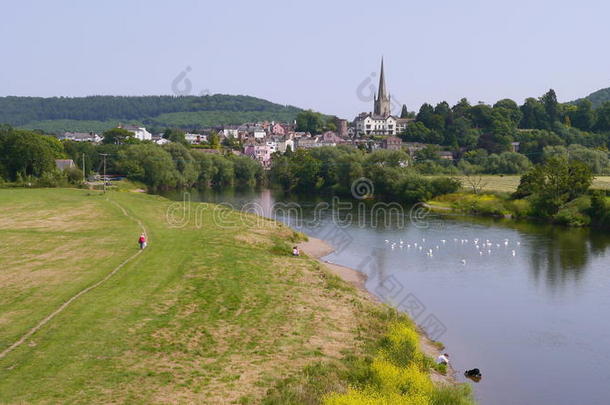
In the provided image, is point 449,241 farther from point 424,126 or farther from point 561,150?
point 424,126

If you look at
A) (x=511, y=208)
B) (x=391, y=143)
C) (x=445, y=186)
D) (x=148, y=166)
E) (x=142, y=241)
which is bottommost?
(x=142, y=241)

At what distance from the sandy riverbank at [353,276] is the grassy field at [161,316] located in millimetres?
2609

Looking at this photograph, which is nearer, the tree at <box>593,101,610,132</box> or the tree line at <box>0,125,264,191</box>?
the tree line at <box>0,125,264,191</box>

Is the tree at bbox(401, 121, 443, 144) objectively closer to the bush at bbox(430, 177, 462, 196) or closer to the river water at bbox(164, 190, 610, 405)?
the bush at bbox(430, 177, 462, 196)

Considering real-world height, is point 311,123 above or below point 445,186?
above

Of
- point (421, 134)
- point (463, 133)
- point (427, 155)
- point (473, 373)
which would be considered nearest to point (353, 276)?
point (473, 373)

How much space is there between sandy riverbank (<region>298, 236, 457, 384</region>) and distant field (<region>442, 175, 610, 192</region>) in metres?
38.9

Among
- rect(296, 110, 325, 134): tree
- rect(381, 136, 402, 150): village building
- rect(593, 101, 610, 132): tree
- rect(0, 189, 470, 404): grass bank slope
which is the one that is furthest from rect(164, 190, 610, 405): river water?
rect(296, 110, 325, 134): tree

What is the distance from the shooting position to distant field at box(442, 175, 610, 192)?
246 feet

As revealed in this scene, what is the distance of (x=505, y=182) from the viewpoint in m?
88.9

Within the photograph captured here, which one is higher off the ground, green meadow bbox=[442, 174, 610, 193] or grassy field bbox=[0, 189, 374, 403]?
green meadow bbox=[442, 174, 610, 193]

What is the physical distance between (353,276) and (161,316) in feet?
55.3

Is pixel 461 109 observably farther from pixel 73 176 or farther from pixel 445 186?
pixel 73 176

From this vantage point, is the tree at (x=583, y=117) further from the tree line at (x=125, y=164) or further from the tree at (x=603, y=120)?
the tree line at (x=125, y=164)
